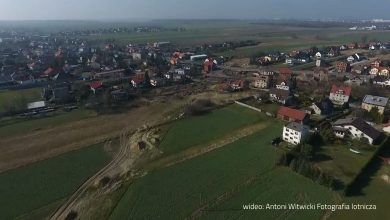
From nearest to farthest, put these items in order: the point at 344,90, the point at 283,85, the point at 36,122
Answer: the point at 36,122 → the point at 344,90 → the point at 283,85

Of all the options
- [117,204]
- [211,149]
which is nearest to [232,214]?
[117,204]

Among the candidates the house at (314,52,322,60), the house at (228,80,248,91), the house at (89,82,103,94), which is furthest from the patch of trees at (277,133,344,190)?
the house at (314,52,322,60)

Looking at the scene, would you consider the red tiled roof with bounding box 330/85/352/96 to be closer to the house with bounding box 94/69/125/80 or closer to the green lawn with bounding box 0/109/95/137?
the green lawn with bounding box 0/109/95/137

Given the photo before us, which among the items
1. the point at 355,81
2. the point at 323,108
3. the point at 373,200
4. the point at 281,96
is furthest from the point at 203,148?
the point at 355,81

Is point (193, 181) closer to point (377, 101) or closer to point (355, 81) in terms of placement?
point (377, 101)

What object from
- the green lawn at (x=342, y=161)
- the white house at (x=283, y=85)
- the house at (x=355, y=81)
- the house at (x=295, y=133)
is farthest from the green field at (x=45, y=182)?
the house at (x=355, y=81)
